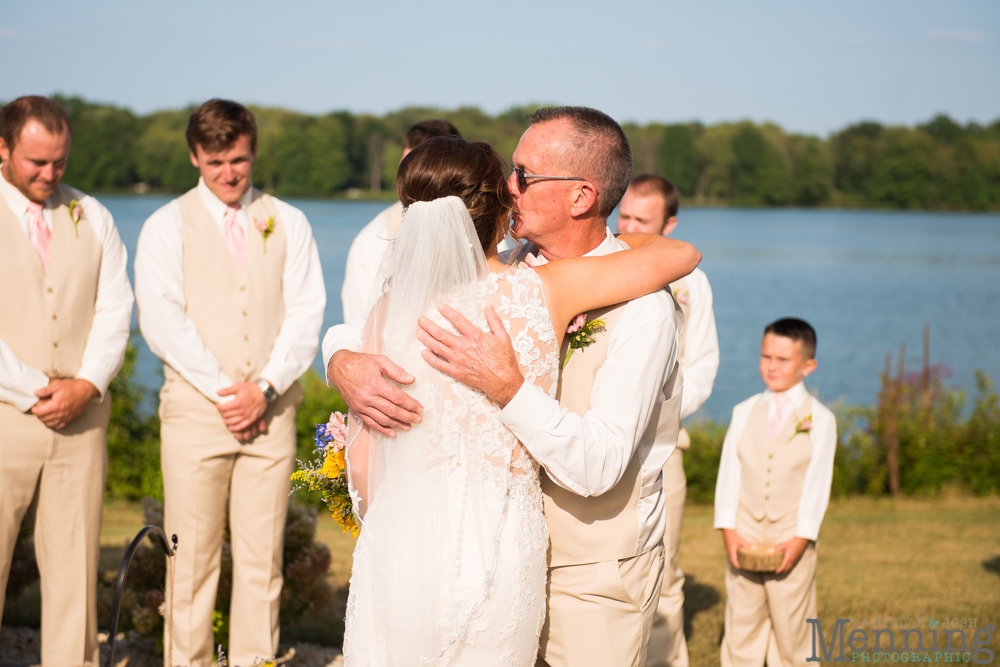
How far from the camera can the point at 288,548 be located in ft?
17.4

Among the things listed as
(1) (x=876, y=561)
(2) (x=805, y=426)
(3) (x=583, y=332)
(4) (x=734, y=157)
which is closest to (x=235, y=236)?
(3) (x=583, y=332)

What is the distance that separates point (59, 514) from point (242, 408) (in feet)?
3.32

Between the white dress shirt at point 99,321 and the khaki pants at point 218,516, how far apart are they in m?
0.35

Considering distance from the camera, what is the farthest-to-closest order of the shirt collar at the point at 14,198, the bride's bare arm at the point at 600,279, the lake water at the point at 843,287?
the lake water at the point at 843,287 → the shirt collar at the point at 14,198 → the bride's bare arm at the point at 600,279

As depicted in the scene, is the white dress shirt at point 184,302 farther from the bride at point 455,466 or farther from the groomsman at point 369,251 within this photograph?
the bride at point 455,466

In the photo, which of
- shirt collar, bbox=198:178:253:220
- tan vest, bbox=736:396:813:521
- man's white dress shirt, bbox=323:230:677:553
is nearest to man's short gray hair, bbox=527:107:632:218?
man's white dress shirt, bbox=323:230:677:553

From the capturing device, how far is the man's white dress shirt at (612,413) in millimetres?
2312

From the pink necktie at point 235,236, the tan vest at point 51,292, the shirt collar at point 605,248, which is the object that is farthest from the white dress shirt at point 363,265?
the shirt collar at point 605,248

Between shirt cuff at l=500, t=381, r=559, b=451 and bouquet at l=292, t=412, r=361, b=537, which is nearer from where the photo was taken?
shirt cuff at l=500, t=381, r=559, b=451

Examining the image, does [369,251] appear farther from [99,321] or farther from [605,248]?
[605,248]

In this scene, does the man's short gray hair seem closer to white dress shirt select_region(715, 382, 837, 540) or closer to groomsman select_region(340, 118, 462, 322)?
groomsman select_region(340, 118, 462, 322)

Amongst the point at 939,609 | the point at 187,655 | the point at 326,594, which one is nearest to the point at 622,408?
the point at 187,655

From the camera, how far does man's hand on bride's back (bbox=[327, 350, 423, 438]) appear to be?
2391mm

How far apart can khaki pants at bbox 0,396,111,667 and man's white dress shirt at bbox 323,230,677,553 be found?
2.28 m
